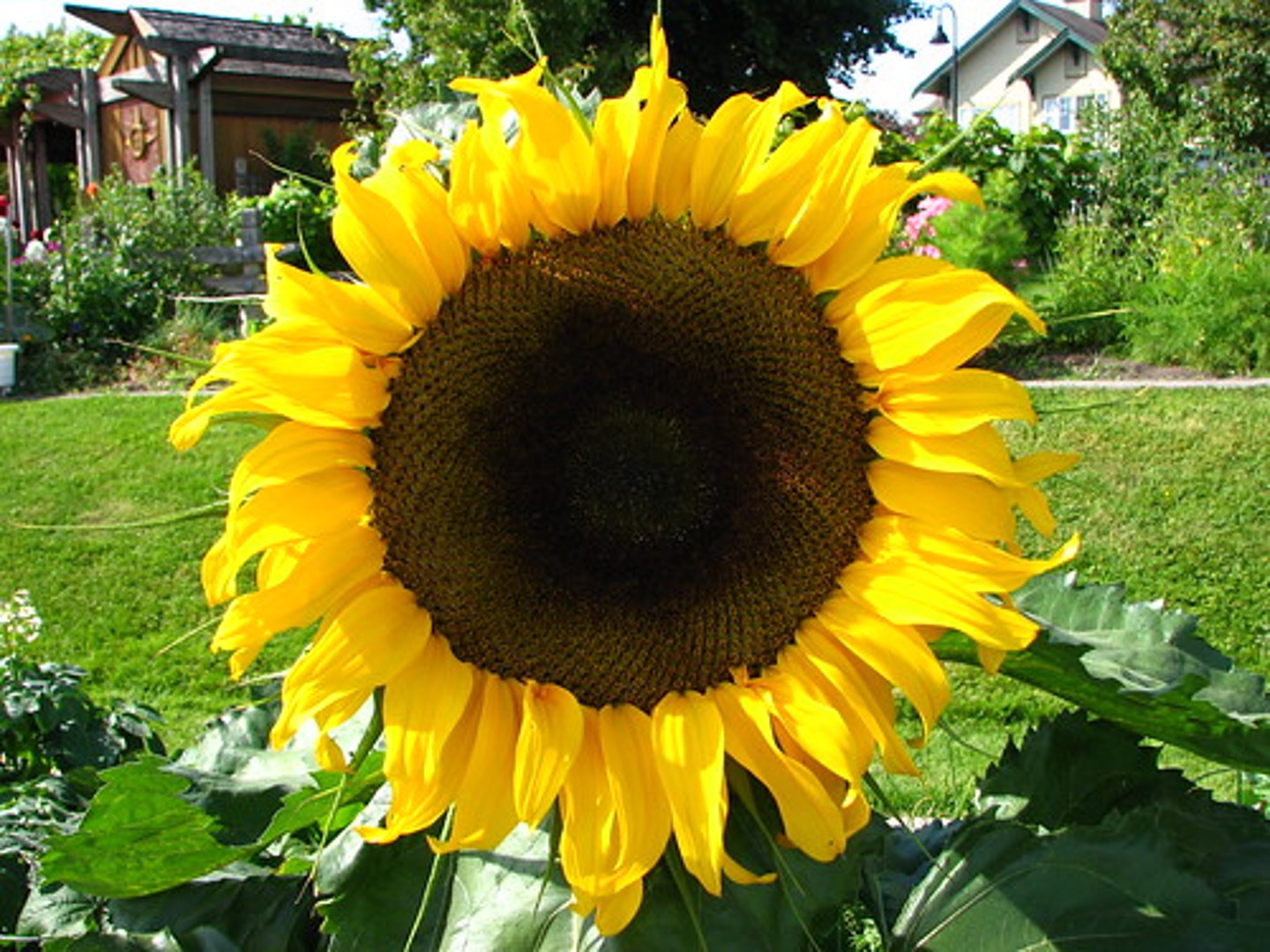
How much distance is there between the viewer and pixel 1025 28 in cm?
4600

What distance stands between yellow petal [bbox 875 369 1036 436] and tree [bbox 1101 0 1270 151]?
29182mm

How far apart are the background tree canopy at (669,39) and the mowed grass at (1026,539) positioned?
25.1 feet

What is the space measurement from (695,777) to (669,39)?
1916cm

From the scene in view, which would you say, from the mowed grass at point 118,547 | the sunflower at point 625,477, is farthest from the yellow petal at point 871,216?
the mowed grass at point 118,547

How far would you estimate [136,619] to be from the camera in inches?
225

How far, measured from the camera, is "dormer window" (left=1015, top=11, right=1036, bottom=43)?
45612 millimetres

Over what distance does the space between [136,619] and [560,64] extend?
494 inches

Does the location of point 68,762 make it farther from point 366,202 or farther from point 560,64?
point 560,64

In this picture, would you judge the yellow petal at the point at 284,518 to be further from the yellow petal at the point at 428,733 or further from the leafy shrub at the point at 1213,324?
the leafy shrub at the point at 1213,324

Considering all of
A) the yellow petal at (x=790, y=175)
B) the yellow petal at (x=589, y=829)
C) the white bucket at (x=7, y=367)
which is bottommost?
the white bucket at (x=7, y=367)

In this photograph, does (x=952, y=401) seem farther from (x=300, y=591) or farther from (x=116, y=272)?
(x=116, y=272)

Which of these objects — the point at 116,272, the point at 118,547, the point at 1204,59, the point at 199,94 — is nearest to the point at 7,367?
the point at 116,272

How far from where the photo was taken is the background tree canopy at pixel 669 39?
53.5 feet

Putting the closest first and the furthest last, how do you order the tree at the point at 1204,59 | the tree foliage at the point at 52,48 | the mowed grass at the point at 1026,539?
1. the mowed grass at the point at 1026,539
2. the tree at the point at 1204,59
3. the tree foliage at the point at 52,48
